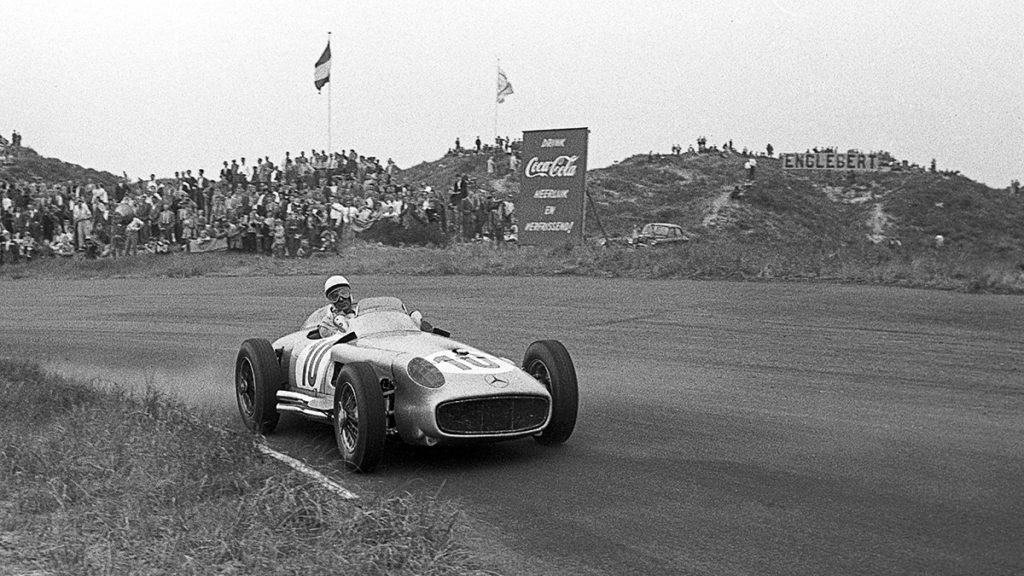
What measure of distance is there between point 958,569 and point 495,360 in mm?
3816

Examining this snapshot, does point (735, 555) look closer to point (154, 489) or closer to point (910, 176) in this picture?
point (154, 489)

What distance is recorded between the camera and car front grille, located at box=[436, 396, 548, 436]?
24.5 feet

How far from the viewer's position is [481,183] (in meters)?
46.2

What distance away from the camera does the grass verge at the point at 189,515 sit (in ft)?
16.1

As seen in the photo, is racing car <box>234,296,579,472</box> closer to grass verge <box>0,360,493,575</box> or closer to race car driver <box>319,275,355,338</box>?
race car driver <box>319,275,355,338</box>

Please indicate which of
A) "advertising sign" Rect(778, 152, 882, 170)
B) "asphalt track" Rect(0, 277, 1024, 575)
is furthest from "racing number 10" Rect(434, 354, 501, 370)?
"advertising sign" Rect(778, 152, 882, 170)

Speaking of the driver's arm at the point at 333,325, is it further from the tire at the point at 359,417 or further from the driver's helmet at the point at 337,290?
the tire at the point at 359,417

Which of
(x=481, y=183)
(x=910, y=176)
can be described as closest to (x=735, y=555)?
(x=481, y=183)

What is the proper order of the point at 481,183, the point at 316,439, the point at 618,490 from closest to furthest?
the point at 618,490, the point at 316,439, the point at 481,183

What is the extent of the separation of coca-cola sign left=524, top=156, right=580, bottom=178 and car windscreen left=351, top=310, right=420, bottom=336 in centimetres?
1716

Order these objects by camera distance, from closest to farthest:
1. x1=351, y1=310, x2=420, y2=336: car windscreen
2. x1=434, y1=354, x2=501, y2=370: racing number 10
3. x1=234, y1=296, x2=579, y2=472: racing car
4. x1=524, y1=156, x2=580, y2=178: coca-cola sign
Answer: x1=234, y1=296, x2=579, y2=472: racing car → x1=434, y1=354, x2=501, y2=370: racing number 10 → x1=351, y1=310, x2=420, y2=336: car windscreen → x1=524, y1=156, x2=580, y2=178: coca-cola sign

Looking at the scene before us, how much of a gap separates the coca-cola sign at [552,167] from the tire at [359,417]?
18535mm

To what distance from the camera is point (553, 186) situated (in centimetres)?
2609

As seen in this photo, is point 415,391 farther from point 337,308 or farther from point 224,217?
point 224,217
